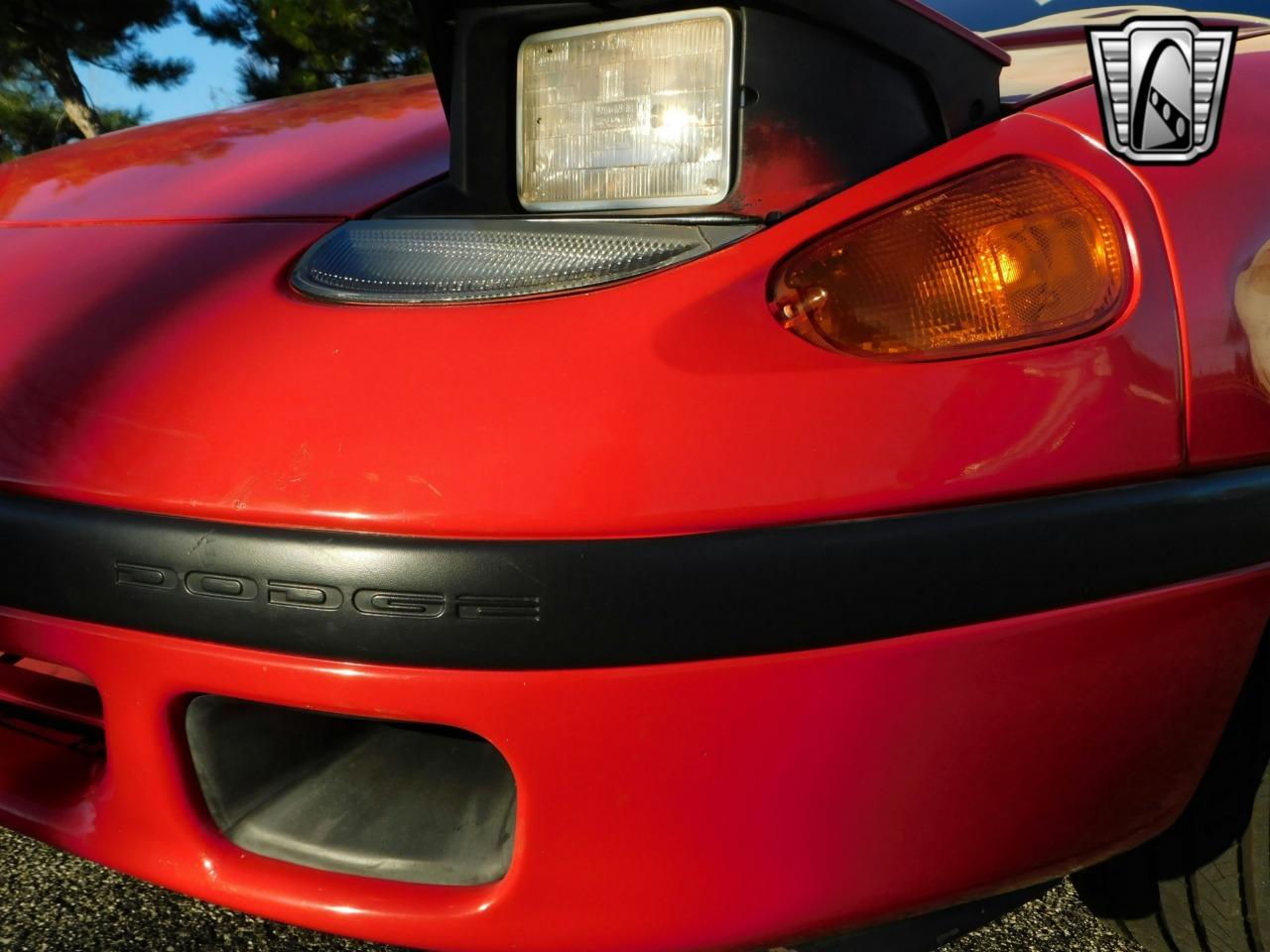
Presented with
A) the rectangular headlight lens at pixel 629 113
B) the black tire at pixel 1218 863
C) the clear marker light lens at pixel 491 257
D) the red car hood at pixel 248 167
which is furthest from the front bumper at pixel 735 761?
the red car hood at pixel 248 167

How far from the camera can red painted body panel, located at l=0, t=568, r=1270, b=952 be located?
→ 892 mm

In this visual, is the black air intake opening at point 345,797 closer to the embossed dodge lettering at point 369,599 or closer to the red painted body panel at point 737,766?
the red painted body panel at point 737,766

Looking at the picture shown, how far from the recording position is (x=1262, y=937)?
48.4 inches

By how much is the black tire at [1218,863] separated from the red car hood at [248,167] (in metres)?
1.02

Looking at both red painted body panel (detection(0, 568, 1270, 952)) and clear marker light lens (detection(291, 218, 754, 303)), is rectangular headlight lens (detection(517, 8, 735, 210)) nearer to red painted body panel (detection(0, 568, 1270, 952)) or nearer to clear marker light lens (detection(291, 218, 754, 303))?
clear marker light lens (detection(291, 218, 754, 303))

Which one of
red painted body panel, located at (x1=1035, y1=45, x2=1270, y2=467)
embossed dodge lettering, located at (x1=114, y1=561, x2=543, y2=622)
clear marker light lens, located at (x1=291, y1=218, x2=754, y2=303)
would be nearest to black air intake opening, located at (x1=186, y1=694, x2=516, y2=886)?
embossed dodge lettering, located at (x1=114, y1=561, x2=543, y2=622)

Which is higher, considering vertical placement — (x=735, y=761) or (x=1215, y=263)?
(x=1215, y=263)

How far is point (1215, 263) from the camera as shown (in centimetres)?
99

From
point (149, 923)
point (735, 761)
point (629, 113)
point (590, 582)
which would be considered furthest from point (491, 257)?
point (149, 923)

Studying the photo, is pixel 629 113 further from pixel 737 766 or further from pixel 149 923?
pixel 149 923

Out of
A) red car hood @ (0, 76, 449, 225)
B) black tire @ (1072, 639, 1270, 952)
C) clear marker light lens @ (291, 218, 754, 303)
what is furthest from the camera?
red car hood @ (0, 76, 449, 225)

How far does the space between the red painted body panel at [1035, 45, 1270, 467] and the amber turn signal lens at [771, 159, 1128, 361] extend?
0.07 metres

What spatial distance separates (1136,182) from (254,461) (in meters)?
0.76

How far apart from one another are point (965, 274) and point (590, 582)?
0.39 meters
